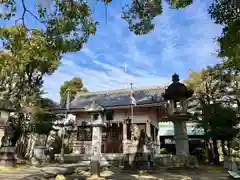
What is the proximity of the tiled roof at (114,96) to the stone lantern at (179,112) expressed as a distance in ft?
13.8

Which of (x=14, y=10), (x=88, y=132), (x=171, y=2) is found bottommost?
(x=88, y=132)

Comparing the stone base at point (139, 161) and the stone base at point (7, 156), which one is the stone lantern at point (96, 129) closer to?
the stone base at point (139, 161)

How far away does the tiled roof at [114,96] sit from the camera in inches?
698

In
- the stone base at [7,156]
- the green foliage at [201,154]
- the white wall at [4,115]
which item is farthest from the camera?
the green foliage at [201,154]

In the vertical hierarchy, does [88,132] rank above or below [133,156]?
above

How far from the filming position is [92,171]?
7.89m

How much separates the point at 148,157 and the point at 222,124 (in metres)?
6.96

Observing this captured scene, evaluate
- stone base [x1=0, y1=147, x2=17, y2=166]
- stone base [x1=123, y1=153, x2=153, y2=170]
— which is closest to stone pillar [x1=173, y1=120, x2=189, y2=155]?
stone base [x1=123, y1=153, x2=153, y2=170]

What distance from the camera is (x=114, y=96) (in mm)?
20016

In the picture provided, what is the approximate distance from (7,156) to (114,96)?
11.3 meters

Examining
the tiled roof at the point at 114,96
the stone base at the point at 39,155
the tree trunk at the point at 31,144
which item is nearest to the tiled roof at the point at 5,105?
the stone base at the point at 39,155

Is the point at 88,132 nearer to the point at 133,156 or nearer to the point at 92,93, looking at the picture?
the point at 92,93

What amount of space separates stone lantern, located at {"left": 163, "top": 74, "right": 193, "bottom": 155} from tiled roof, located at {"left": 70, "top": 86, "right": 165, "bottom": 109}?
419 cm

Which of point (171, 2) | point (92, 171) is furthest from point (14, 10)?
point (92, 171)
